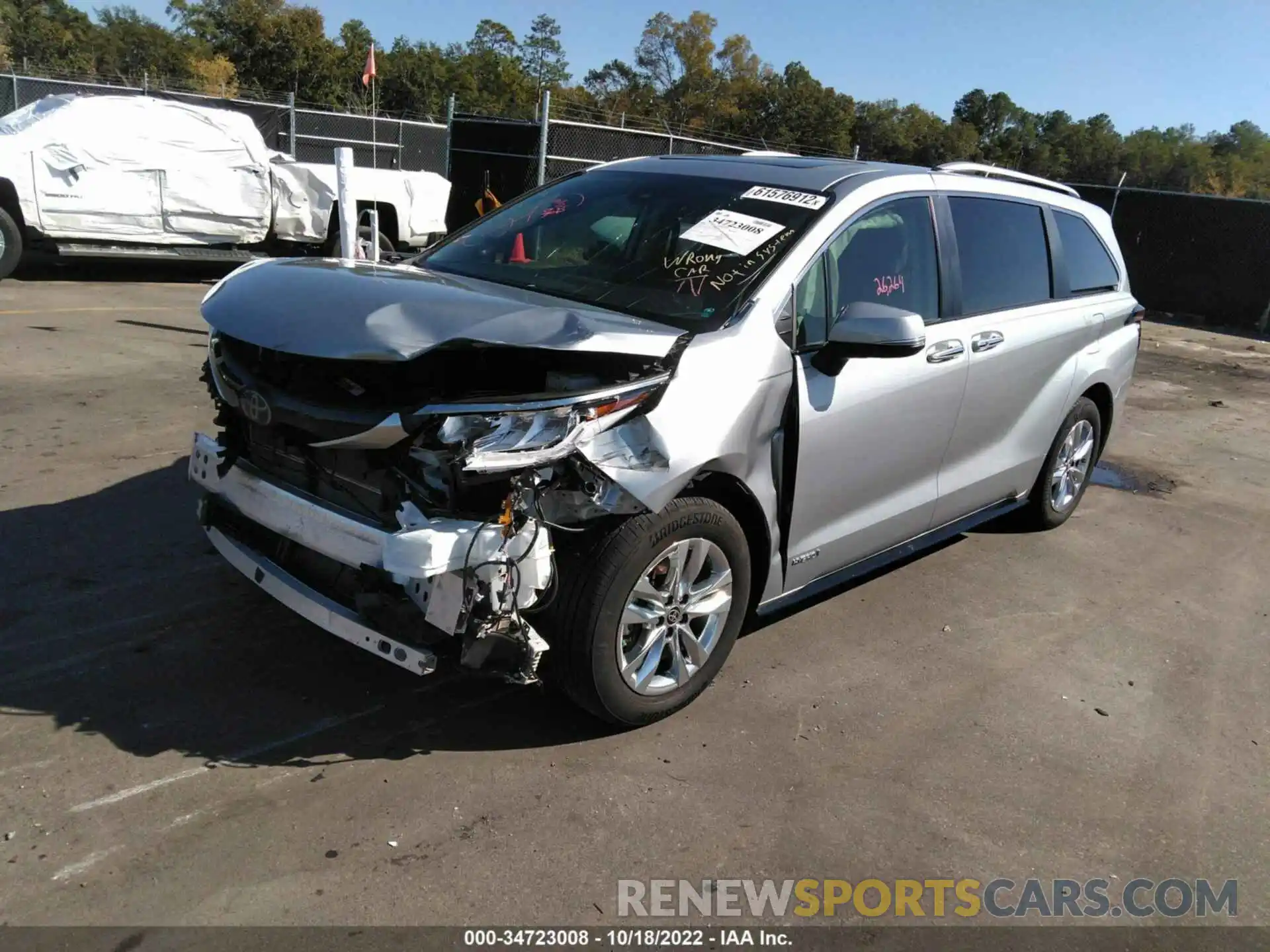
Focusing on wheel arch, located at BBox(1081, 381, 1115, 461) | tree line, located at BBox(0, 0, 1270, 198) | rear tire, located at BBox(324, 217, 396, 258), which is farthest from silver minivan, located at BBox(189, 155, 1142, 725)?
tree line, located at BBox(0, 0, 1270, 198)

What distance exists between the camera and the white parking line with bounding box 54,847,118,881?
8.68 ft

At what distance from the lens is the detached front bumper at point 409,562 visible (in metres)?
2.88

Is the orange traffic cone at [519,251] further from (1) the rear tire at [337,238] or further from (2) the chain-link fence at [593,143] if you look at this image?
(2) the chain-link fence at [593,143]

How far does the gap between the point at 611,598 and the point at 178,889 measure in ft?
4.63

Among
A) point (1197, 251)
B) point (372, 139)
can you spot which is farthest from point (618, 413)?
point (1197, 251)

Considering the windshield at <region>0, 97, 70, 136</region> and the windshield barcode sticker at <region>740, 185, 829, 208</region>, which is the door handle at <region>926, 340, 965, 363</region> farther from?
the windshield at <region>0, 97, 70, 136</region>

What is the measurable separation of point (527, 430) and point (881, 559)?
202 centimetres

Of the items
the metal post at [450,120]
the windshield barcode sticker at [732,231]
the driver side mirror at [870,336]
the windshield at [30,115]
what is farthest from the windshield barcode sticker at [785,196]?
the metal post at [450,120]

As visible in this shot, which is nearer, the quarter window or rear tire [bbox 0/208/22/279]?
the quarter window

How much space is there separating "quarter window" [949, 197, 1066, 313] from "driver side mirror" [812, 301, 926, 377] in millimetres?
1055

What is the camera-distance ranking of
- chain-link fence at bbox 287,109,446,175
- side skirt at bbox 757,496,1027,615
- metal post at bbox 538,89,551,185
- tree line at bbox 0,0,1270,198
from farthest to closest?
tree line at bbox 0,0,1270,198
chain-link fence at bbox 287,109,446,175
metal post at bbox 538,89,551,185
side skirt at bbox 757,496,1027,615

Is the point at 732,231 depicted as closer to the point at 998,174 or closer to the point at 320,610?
the point at 320,610

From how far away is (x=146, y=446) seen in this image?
6012 millimetres

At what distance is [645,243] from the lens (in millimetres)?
4055
